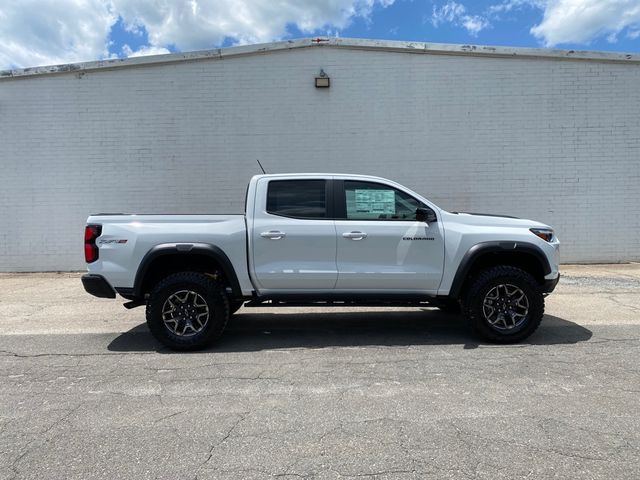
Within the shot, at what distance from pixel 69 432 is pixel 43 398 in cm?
86

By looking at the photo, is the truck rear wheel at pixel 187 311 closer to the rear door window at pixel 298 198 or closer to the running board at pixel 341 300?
the running board at pixel 341 300

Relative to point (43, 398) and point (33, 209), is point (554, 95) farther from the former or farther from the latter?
point (33, 209)

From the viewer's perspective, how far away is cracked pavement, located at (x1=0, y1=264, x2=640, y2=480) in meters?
3.01

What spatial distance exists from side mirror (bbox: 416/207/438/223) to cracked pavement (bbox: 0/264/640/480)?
57.2 inches

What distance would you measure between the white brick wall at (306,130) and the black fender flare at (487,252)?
5.65 metres

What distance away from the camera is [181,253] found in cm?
536

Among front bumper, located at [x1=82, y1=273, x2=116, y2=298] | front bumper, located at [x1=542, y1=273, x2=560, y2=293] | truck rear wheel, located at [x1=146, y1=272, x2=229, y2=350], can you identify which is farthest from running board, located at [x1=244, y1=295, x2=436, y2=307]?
front bumper, located at [x1=82, y1=273, x2=116, y2=298]

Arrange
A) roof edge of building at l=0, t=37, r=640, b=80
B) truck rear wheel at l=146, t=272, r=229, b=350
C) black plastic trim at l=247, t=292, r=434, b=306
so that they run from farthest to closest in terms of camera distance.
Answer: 1. roof edge of building at l=0, t=37, r=640, b=80
2. black plastic trim at l=247, t=292, r=434, b=306
3. truck rear wheel at l=146, t=272, r=229, b=350

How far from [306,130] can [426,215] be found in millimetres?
6131

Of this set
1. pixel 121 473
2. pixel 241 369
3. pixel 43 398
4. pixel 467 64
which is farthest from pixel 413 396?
pixel 467 64

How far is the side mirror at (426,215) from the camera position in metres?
5.45

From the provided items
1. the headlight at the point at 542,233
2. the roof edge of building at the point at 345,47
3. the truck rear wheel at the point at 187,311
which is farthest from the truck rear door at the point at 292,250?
the roof edge of building at the point at 345,47

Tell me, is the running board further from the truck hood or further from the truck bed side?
the truck hood

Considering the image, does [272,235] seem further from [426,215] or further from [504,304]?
[504,304]
